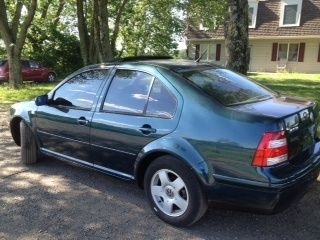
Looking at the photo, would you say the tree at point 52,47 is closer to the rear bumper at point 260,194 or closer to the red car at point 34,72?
the red car at point 34,72

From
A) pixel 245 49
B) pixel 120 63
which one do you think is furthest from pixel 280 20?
pixel 120 63

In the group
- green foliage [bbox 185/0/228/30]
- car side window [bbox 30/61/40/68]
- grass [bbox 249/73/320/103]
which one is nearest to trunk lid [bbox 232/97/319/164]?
grass [bbox 249/73/320/103]

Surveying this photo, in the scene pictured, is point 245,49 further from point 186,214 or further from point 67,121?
point 186,214

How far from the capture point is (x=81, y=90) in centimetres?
524

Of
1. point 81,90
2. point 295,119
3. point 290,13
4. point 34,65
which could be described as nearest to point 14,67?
point 34,65

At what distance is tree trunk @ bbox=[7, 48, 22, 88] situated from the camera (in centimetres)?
1625

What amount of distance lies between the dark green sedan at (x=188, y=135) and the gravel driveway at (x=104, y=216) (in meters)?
0.27

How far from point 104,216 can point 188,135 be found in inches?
50.2

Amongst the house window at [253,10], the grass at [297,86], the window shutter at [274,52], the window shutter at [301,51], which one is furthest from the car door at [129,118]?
the house window at [253,10]

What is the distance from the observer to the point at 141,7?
30.7 meters

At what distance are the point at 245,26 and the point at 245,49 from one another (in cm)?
41

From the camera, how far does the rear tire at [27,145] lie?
236 inches

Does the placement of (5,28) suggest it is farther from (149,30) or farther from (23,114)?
(149,30)

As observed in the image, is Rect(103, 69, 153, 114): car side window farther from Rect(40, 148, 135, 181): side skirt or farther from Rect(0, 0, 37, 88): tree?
Rect(0, 0, 37, 88): tree
